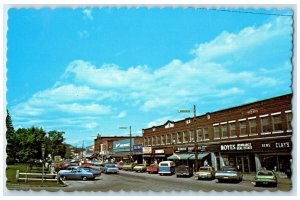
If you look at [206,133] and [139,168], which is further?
[139,168]

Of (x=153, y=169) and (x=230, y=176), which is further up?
(x=230, y=176)

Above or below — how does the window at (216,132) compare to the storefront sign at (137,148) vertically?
above

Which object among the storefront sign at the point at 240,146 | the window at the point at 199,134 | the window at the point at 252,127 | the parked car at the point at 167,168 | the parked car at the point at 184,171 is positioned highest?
the window at the point at 252,127

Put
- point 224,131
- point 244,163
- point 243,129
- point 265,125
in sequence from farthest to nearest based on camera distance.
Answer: point 224,131
point 243,129
point 265,125
point 244,163

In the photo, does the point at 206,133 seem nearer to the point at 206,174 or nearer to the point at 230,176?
the point at 206,174

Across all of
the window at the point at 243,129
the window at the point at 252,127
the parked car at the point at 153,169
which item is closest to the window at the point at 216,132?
the window at the point at 243,129

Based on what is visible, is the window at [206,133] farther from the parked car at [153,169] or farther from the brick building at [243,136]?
the parked car at [153,169]

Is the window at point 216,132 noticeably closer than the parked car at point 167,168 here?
Yes

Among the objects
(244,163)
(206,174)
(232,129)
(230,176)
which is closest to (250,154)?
(244,163)

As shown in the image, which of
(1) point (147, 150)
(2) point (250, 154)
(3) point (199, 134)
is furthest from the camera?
(1) point (147, 150)

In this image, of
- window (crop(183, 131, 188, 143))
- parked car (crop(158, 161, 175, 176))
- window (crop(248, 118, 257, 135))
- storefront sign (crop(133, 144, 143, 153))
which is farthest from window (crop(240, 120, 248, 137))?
storefront sign (crop(133, 144, 143, 153))

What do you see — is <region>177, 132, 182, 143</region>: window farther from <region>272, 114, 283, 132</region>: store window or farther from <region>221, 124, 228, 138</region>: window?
<region>272, 114, 283, 132</region>: store window

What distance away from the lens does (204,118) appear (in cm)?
3281

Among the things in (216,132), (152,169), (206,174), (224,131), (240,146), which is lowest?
(152,169)
